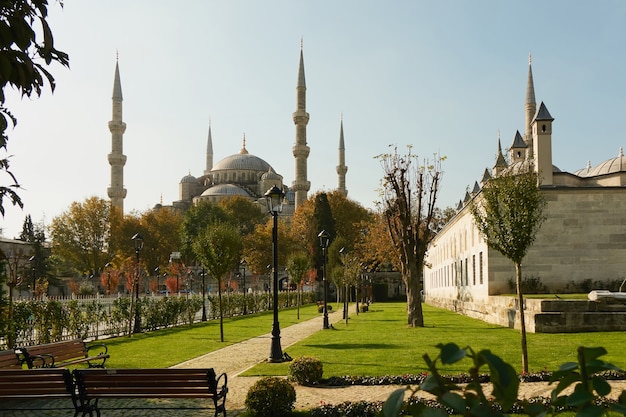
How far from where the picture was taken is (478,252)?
88.9 ft

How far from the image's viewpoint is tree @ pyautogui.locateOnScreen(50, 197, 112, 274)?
213 ft

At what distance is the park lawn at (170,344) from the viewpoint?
14.7 m

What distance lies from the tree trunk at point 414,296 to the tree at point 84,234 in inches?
1926

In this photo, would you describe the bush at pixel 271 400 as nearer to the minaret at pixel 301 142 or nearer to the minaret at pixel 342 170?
the minaret at pixel 301 142

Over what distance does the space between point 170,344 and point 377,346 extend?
633 cm

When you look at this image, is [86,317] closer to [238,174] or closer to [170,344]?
[170,344]

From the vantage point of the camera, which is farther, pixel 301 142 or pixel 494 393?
pixel 301 142

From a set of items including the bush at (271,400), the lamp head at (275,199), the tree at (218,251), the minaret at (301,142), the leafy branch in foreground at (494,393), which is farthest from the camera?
the minaret at (301,142)

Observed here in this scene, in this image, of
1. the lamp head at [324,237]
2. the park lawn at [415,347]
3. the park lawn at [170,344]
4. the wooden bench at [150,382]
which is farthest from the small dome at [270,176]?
the wooden bench at [150,382]

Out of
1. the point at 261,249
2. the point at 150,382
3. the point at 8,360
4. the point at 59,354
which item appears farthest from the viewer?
the point at 261,249

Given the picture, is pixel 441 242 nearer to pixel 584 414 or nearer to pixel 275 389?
pixel 275 389

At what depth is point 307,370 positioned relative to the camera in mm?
10453

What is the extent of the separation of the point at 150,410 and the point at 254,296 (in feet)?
101

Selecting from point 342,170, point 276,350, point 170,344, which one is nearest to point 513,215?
point 276,350
